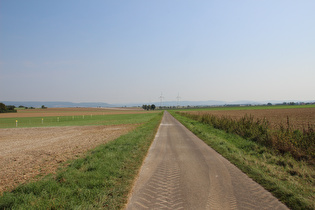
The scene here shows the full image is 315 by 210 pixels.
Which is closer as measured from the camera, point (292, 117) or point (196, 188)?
point (196, 188)

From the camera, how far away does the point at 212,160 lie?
8.74 m

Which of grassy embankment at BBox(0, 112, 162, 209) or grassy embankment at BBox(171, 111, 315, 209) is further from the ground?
grassy embankment at BBox(0, 112, 162, 209)

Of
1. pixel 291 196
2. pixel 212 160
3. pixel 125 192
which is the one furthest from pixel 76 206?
pixel 212 160

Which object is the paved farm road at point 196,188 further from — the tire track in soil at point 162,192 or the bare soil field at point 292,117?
the bare soil field at point 292,117

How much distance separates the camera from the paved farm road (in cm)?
457

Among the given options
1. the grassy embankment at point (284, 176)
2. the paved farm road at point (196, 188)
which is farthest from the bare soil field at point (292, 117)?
the paved farm road at point (196, 188)

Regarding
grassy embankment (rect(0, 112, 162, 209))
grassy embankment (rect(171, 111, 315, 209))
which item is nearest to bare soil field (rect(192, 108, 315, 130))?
grassy embankment (rect(171, 111, 315, 209))

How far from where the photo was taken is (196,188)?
5.49 m

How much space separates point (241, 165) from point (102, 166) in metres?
5.52

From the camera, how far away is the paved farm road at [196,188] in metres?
4.57

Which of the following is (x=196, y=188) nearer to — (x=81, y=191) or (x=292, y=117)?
(x=81, y=191)

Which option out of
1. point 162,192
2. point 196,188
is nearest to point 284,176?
point 196,188

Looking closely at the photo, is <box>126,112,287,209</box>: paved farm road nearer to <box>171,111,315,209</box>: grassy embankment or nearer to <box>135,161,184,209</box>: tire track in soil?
<box>135,161,184,209</box>: tire track in soil

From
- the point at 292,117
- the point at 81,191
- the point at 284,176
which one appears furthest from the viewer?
the point at 292,117
